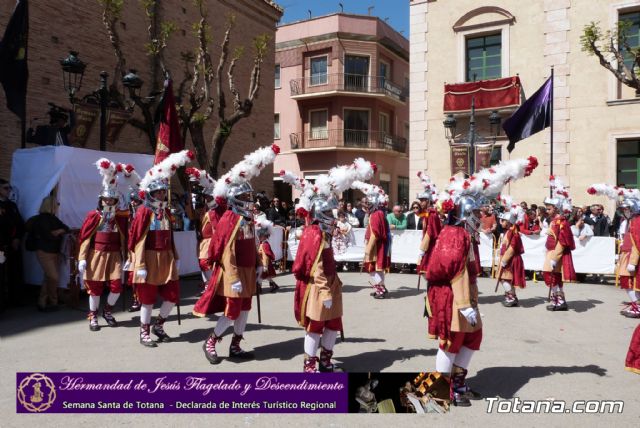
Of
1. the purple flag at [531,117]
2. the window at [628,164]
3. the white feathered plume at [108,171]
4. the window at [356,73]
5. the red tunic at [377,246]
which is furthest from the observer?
the window at [356,73]

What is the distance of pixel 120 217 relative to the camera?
25.7 feet

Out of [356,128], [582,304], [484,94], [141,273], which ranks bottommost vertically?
[582,304]

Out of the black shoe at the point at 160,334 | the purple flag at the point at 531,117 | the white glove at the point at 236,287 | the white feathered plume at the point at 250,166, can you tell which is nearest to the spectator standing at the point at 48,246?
the black shoe at the point at 160,334

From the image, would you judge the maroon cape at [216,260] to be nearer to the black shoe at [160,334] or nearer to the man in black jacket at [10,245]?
the black shoe at [160,334]

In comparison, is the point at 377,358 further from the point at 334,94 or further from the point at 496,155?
the point at 334,94

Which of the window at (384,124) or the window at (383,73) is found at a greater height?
the window at (383,73)

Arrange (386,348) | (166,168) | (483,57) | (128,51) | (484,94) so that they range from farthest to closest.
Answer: (483,57)
(484,94)
(128,51)
(166,168)
(386,348)

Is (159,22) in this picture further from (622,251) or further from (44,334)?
(622,251)

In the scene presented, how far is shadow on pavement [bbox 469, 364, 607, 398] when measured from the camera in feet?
16.4

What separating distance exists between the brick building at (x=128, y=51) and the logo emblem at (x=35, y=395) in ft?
32.7

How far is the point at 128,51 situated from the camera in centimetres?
1708

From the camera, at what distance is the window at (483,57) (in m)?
18.2

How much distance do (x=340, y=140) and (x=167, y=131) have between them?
65.2 feet

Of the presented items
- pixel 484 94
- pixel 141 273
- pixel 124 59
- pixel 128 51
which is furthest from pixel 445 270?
pixel 128 51
